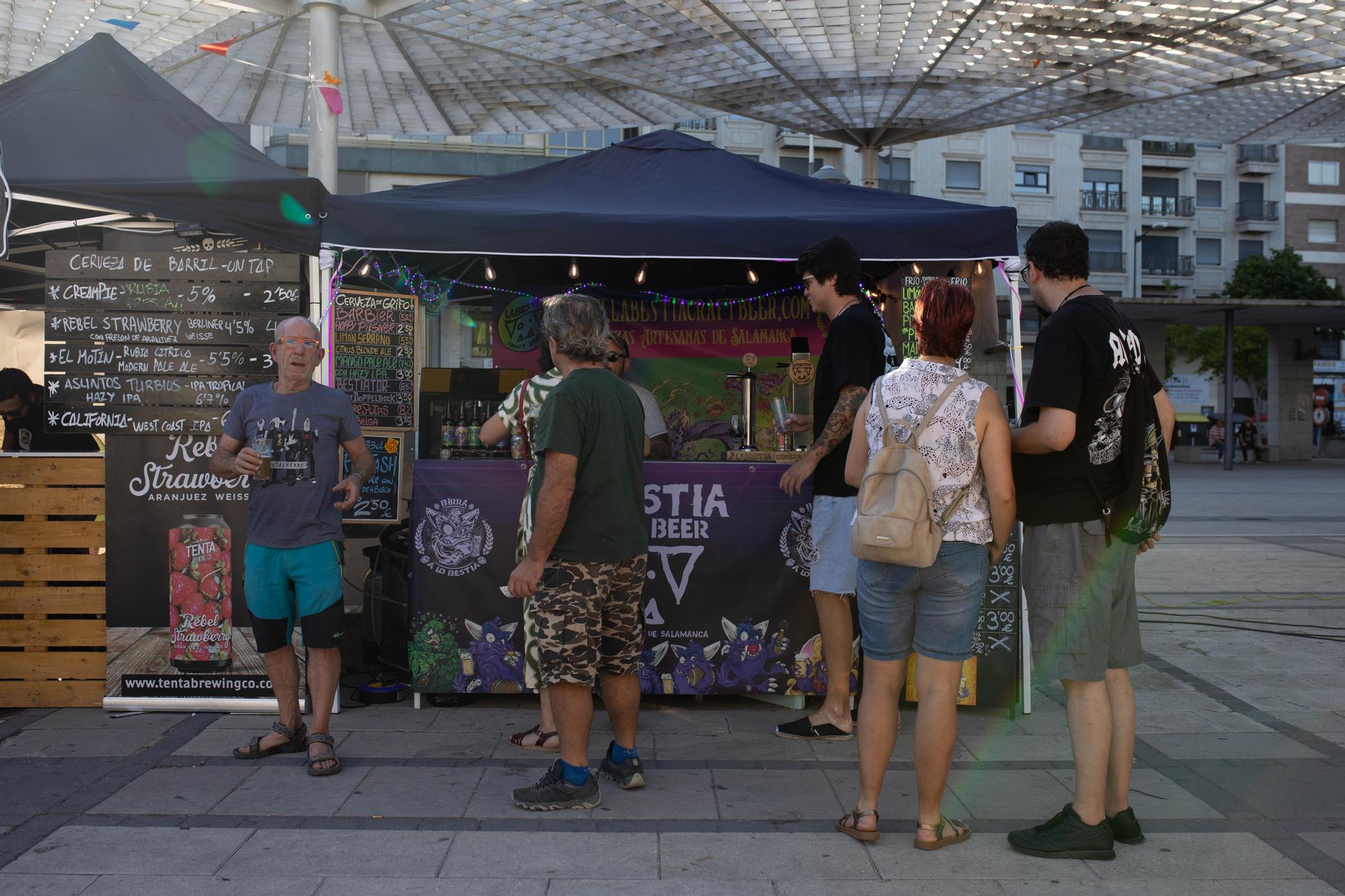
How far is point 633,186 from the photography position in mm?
5957

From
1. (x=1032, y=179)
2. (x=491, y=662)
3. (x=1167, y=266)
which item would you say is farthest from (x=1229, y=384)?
(x=491, y=662)

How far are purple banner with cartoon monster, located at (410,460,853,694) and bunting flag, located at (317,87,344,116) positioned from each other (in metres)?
3.41

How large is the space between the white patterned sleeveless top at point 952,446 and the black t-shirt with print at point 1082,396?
207 mm

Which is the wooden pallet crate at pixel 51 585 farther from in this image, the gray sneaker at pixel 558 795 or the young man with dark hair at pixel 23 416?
the gray sneaker at pixel 558 795

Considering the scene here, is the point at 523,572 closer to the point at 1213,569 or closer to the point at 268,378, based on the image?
the point at 268,378

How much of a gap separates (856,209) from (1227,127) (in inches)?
306

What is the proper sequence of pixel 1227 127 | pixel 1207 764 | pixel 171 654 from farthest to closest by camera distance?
pixel 1227 127 → pixel 171 654 → pixel 1207 764

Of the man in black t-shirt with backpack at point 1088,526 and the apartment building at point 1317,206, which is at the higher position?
the apartment building at point 1317,206

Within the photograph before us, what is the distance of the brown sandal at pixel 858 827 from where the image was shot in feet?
11.7

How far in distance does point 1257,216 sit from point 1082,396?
184 feet

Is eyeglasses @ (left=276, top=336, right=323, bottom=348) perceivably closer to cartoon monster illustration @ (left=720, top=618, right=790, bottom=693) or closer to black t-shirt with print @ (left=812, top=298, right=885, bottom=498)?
black t-shirt with print @ (left=812, top=298, right=885, bottom=498)

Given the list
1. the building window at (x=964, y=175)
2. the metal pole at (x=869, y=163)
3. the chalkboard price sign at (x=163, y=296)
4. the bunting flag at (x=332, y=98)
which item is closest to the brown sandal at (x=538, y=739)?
the chalkboard price sign at (x=163, y=296)

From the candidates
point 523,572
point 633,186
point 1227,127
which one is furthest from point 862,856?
point 1227,127

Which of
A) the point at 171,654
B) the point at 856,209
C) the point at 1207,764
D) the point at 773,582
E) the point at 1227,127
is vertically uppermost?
the point at 1227,127
